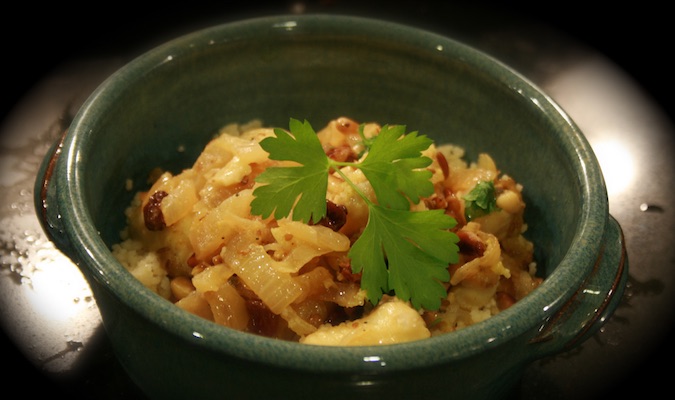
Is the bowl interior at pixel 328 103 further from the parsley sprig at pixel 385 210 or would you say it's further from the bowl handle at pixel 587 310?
the parsley sprig at pixel 385 210

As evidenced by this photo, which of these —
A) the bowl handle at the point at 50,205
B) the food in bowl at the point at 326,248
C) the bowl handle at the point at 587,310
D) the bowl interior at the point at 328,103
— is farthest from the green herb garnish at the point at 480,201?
the bowl handle at the point at 50,205

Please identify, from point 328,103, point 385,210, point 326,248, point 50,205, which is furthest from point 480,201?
point 50,205

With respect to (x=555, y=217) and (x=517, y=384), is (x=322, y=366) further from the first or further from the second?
(x=555, y=217)

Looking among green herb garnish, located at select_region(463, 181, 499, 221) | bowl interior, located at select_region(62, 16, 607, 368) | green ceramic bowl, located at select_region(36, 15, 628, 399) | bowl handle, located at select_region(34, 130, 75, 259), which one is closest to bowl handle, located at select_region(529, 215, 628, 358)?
green ceramic bowl, located at select_region(36, 15, 628, 399)

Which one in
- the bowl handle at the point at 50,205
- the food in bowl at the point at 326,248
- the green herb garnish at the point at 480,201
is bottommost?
the bowl handle at the point at 50,205

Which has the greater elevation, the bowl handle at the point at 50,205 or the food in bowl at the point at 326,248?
the food in bowl at the point at 326,248

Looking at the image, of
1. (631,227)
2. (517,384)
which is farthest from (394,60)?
(517,384)
